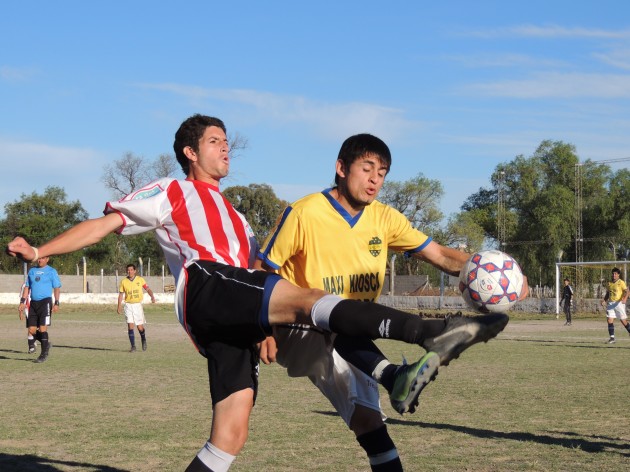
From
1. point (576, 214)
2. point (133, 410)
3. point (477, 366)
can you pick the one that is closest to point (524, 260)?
point (576, 214)

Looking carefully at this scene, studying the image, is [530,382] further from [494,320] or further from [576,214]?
[576,214]

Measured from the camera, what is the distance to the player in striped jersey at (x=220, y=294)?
4062 mm

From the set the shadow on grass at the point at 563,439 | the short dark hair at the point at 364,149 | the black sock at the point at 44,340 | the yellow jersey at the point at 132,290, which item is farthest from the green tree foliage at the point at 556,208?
the short dark hair at the point at 364,149

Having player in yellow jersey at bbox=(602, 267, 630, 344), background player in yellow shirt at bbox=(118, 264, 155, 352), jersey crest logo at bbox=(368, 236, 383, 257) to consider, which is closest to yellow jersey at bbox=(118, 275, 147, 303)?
background player in yellow shirt at bbox=(118, 264, 155, 352)

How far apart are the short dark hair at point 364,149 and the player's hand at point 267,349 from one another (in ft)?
3.83

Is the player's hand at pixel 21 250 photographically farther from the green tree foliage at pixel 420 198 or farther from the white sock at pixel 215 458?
the green tree foliage at pixel 420 198

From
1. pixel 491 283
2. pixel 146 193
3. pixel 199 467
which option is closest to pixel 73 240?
pixel 146 193

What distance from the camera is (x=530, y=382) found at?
12.7m

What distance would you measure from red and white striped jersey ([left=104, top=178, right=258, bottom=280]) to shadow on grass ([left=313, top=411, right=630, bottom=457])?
3931 millimetres

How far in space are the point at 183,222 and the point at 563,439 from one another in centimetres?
461

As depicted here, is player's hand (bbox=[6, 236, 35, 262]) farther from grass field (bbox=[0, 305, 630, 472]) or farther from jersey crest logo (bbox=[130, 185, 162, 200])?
grass field (bbox=[0, 305, 630, 472])

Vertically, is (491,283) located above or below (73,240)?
below

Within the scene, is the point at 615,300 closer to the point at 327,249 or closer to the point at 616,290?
the point at 616,290

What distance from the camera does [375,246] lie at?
529 centimetres
